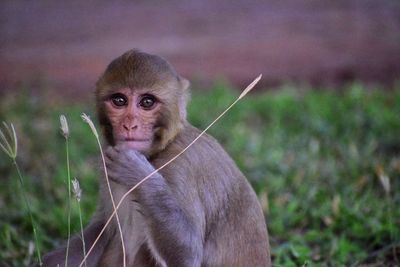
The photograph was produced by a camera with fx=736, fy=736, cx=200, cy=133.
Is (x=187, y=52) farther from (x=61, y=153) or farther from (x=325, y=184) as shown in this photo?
(x=325, y=184)

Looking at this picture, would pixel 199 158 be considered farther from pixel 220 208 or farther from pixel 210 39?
pixel 210 39

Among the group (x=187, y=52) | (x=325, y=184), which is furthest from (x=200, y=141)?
(x=187, y=52)

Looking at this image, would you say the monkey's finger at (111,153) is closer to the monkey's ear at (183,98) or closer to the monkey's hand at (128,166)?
the monkey's hand at (128,166)

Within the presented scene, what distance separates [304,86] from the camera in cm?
952

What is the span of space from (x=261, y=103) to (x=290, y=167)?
1.92m

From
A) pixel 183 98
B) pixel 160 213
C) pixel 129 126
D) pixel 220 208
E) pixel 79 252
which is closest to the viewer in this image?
pixel 160 213

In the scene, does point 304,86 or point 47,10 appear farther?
point 47,10

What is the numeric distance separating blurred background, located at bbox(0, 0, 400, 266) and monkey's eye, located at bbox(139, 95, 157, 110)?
0.77 metres

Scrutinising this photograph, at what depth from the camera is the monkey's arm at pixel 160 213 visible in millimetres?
3990

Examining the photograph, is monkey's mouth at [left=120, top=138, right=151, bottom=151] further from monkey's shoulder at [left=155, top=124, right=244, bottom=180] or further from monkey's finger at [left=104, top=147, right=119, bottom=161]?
monkey's shoulder at [left=155, top=124, right=244, bottom=180]

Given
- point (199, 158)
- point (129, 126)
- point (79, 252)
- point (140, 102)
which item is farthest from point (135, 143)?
point (79, 252)

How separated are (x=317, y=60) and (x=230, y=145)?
325 cm

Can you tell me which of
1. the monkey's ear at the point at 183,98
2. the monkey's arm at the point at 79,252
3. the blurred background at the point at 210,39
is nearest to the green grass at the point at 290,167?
the monkey's arm at the point at 79,252

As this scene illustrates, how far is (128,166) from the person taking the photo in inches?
159
